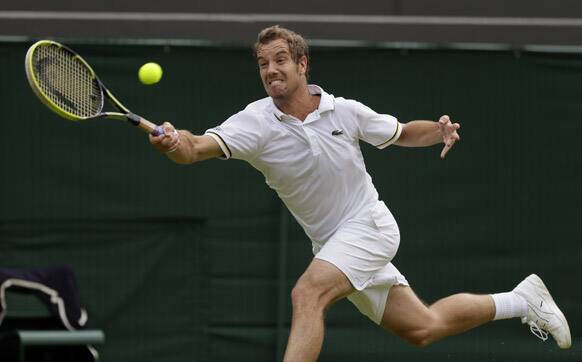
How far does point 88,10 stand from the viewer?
7.74 meters

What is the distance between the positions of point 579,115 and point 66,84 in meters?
3.77

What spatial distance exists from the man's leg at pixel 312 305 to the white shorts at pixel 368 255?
0.06 metres

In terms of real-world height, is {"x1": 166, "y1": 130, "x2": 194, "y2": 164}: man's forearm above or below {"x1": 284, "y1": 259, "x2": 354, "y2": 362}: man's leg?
above

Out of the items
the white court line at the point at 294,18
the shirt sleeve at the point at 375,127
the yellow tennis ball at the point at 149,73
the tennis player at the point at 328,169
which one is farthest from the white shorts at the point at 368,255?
the white court line at the point at 294,18

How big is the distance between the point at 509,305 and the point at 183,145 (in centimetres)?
196

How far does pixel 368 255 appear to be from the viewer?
539 cm

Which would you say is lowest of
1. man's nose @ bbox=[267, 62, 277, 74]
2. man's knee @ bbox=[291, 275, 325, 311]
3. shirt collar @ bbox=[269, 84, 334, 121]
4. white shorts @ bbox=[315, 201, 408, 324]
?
man's knee @ bbox=[291, 275, 325, 311]

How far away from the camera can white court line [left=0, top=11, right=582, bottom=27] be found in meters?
7.72

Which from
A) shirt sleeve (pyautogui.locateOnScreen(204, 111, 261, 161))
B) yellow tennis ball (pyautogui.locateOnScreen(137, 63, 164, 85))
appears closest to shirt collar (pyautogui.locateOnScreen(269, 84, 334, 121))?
shirt sleeve (pyautogui.locateOnScreen(204, 111, 261, 161))

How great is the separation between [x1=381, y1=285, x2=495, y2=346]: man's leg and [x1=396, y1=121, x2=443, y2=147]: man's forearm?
2.27 feet

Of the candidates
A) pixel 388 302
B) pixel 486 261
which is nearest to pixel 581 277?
pixel 486 261

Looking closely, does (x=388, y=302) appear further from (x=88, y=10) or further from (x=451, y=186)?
(x=88, y=10)

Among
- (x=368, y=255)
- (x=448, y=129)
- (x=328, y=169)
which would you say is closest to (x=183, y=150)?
(x=328, y=169)

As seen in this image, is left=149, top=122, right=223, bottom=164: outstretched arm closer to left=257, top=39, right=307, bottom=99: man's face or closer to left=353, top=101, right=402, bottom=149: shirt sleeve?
A: left=257, top=39, right=307, bottom=99: man's face
